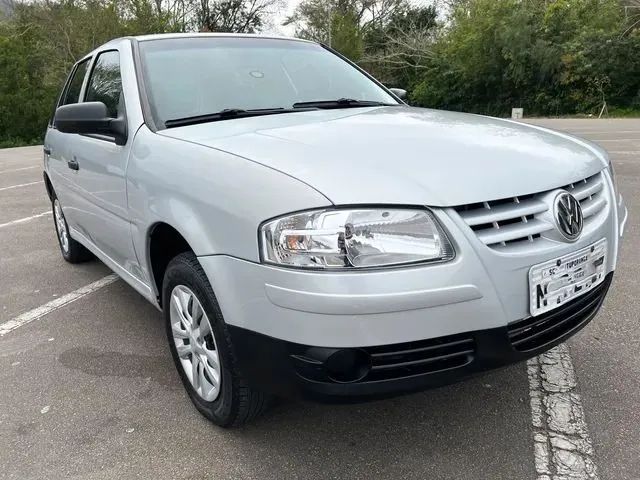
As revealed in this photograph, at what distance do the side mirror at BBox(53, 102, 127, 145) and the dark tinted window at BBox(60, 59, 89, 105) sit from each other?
1357 mm

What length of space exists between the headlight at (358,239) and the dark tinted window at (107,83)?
1.56 meters

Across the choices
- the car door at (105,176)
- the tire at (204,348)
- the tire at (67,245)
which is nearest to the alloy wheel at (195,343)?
the tire at (204,348)

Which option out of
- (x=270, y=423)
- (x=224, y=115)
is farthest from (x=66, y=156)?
(x=270, y=423)

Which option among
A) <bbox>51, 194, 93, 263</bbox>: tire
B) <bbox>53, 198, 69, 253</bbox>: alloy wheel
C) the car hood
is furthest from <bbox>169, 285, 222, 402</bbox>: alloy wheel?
<bbox>53, 198, 69, 253</bbox>: alloy wheel

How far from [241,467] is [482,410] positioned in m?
1.03

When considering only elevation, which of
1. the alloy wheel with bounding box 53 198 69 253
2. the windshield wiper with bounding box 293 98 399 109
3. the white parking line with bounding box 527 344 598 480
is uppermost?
the windshield wiper with bounding box 293 98 399 109

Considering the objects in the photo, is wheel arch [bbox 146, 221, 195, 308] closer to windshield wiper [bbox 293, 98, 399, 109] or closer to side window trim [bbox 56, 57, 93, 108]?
windshield wiper [bbox 293, 98, 399, 109]

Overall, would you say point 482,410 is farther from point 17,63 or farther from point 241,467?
point 17,63

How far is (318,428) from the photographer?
7.66ft

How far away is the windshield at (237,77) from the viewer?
2764 mm

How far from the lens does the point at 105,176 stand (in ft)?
9.52

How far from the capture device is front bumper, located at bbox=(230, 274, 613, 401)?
5.75 feet

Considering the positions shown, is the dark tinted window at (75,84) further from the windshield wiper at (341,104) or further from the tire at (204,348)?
the tire at (204,348)

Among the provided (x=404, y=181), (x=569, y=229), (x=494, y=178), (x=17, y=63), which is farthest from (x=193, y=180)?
(x=17, y=63)
